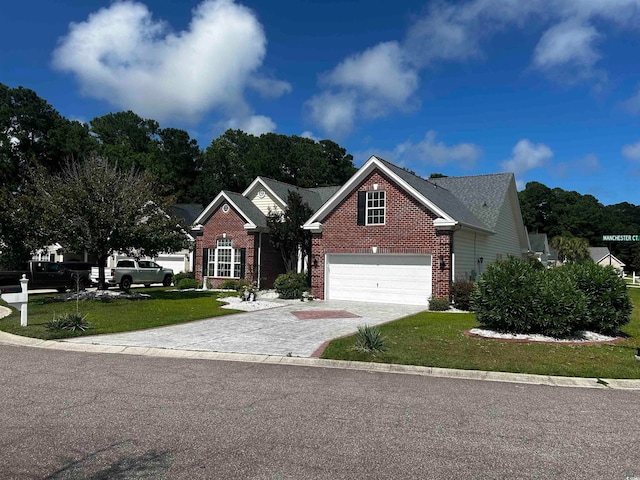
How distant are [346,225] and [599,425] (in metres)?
16.3

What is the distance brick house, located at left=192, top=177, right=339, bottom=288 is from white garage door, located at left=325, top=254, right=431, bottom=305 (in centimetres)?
638

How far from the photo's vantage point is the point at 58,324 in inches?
484

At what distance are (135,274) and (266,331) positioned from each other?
19.7 meters

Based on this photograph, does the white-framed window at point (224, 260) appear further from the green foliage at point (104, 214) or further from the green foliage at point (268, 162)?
the green foliage at point (268, 162)

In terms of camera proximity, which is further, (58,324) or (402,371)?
(58,324)

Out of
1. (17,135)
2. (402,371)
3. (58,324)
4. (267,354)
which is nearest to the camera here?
(402,371)

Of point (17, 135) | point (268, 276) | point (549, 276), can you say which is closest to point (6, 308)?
point (268, 276)

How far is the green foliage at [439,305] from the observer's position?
18.3 m

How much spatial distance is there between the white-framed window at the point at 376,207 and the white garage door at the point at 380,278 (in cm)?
156

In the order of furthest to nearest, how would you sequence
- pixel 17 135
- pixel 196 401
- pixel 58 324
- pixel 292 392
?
1. pixel 17 135
2. pixel 58 324
3. pixel 292 392
4. pixel 196 401

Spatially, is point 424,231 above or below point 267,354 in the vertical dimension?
above

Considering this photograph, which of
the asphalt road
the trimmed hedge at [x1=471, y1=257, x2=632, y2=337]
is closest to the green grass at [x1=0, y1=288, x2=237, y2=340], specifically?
the asphalt road

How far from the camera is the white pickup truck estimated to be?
2836 cm

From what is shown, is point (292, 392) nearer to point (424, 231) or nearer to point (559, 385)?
point (559, 385)
